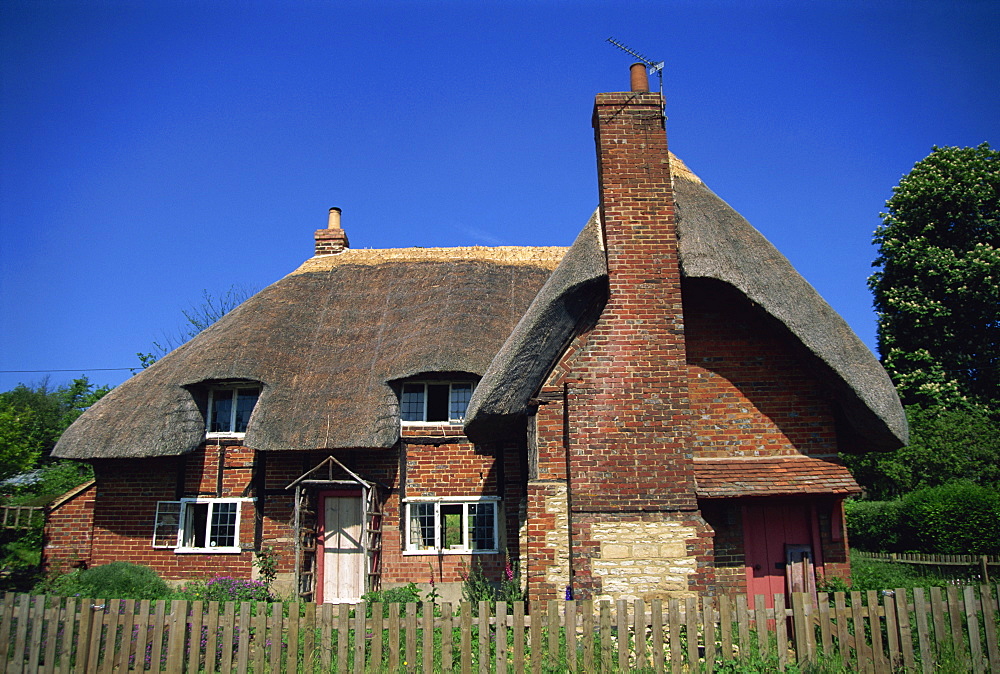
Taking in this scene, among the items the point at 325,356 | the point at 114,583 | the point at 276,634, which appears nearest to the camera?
the point at 276,634

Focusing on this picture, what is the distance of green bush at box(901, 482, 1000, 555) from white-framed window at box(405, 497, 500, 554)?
11.2m

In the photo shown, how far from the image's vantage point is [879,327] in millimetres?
25719

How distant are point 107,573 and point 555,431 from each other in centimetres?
962

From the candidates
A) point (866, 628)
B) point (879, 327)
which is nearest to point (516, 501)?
point (866, 628)

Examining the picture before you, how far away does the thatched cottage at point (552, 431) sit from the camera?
9438 millimetres

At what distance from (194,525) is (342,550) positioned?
3200 mm

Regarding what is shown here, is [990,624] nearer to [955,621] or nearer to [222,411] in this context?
[955,621]

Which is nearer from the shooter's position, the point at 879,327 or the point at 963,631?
the point at 963,631

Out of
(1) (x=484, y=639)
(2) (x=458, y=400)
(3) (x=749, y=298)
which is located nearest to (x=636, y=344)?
(3) (x=749, y=298)

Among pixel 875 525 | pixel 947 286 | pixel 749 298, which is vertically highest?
pixel 947 286

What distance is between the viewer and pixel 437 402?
1527 cm

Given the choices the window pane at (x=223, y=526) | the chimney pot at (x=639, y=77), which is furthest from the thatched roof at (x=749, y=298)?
the window pane at (x=223, y=526)

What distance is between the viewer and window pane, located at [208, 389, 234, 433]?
15656 millimetres

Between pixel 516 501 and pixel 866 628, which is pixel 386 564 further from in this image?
pixel 866 628
